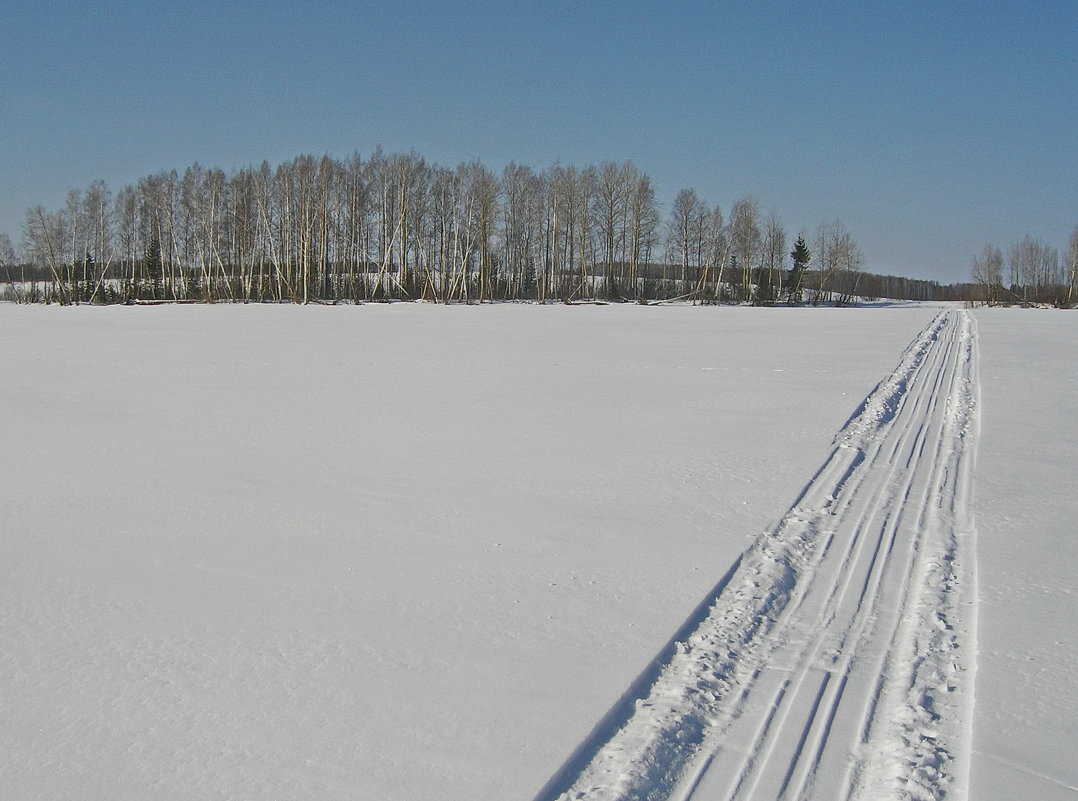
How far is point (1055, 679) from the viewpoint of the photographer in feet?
10.0

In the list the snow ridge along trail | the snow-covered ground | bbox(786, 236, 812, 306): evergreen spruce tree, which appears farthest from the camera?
bbox(786, 236, 812, 306): evergreen spruce tree

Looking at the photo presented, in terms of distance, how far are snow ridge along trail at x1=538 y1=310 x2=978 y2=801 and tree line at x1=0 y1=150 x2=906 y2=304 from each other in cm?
4172

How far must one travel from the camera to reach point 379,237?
162 feet

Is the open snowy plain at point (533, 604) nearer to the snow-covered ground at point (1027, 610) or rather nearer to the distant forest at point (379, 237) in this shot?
the snow-covered ground at point (1027, 610)

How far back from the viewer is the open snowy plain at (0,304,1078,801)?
8.10 feet

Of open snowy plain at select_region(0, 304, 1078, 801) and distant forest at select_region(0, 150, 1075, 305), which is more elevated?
distant forest at select_region(0, 150, 1075, 305)

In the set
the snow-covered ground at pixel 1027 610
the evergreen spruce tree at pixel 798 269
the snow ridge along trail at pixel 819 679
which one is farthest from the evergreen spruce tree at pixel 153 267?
the snow ridge along trail at pixel 819 679

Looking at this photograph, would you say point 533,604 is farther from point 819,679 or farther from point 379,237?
point 379,237

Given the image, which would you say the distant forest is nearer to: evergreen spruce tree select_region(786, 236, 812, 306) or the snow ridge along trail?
evergreen spruce tree select_region(786, 236, 812, 306)

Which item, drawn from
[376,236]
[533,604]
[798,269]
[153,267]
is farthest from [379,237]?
[533,604]

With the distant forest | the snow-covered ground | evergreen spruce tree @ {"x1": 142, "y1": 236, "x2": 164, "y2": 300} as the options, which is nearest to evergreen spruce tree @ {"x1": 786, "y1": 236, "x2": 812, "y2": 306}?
the distant forest

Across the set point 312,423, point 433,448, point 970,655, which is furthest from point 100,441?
point 970,655

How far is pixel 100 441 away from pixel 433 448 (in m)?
3.12

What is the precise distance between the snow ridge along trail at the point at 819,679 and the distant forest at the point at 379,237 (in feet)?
136
